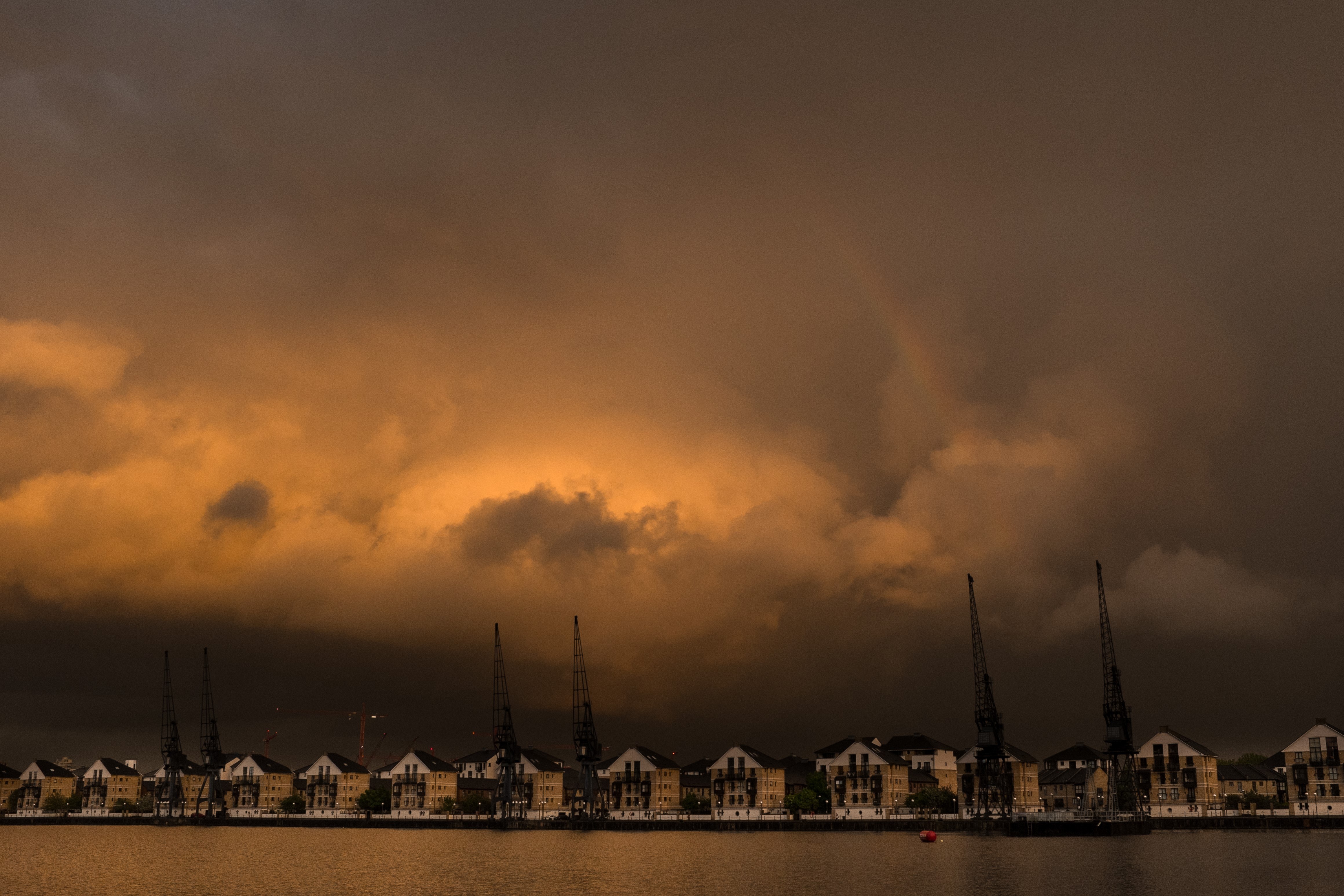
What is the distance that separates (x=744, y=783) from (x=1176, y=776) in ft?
217

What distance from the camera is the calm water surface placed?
84.6m

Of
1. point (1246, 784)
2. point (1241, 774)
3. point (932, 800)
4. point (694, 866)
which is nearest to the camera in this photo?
point (694, 866)

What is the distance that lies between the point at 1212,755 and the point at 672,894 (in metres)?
124

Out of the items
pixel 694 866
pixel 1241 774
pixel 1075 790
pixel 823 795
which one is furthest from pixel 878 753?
pixel 694 866

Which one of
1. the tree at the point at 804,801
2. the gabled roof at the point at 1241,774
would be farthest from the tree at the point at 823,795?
the gabled roof at the point at 1241,774

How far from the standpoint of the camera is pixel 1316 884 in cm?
7894

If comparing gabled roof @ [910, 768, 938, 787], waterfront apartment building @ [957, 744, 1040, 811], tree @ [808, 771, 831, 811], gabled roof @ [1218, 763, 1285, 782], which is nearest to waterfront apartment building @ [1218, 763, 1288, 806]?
gabled roof @ [1218, 763, 1285, 782]

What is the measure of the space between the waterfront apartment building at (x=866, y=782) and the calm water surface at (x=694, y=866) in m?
23.3

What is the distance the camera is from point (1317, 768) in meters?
166

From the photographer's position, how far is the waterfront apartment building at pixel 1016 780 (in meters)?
190

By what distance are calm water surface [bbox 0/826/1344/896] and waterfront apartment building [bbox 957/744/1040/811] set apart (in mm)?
36235

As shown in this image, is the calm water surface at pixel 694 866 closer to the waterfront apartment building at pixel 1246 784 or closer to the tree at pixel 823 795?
the tree at pixel 823 795

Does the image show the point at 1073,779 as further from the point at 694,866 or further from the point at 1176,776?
the point at 694,866

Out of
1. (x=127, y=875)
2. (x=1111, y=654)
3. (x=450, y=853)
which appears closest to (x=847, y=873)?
(x=450, y=853)
